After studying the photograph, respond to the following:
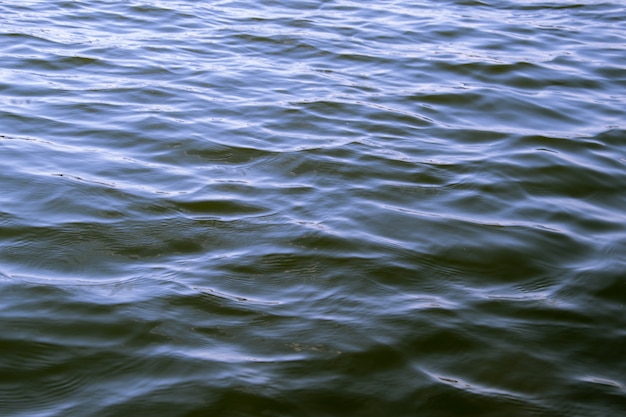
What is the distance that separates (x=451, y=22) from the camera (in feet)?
23.5

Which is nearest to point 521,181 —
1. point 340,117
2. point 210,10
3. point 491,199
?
point 491,199

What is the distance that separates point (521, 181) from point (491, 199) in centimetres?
28

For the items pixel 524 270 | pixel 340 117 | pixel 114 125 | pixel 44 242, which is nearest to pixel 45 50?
pixel 114 125

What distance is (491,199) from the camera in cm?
382

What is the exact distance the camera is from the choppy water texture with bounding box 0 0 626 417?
2.52 metres

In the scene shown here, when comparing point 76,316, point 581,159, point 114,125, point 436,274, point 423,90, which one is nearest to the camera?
point 76,316

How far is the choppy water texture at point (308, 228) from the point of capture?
2520 mm

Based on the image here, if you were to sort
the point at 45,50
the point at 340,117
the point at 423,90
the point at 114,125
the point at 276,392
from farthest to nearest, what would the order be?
the point at 45,50
the point at 423,90
the point at 340,117
the point at 114,125
the point at 276,392

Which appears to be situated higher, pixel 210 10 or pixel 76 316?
pixel 210 10

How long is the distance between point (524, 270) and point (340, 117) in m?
1.94

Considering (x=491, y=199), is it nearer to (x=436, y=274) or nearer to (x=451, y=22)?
(x=436, y=274)

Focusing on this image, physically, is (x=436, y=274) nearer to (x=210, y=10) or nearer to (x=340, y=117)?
(x=340, y=117)

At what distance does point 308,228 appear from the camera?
3461 mm

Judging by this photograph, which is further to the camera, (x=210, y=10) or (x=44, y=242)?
(x=210, y=10)
